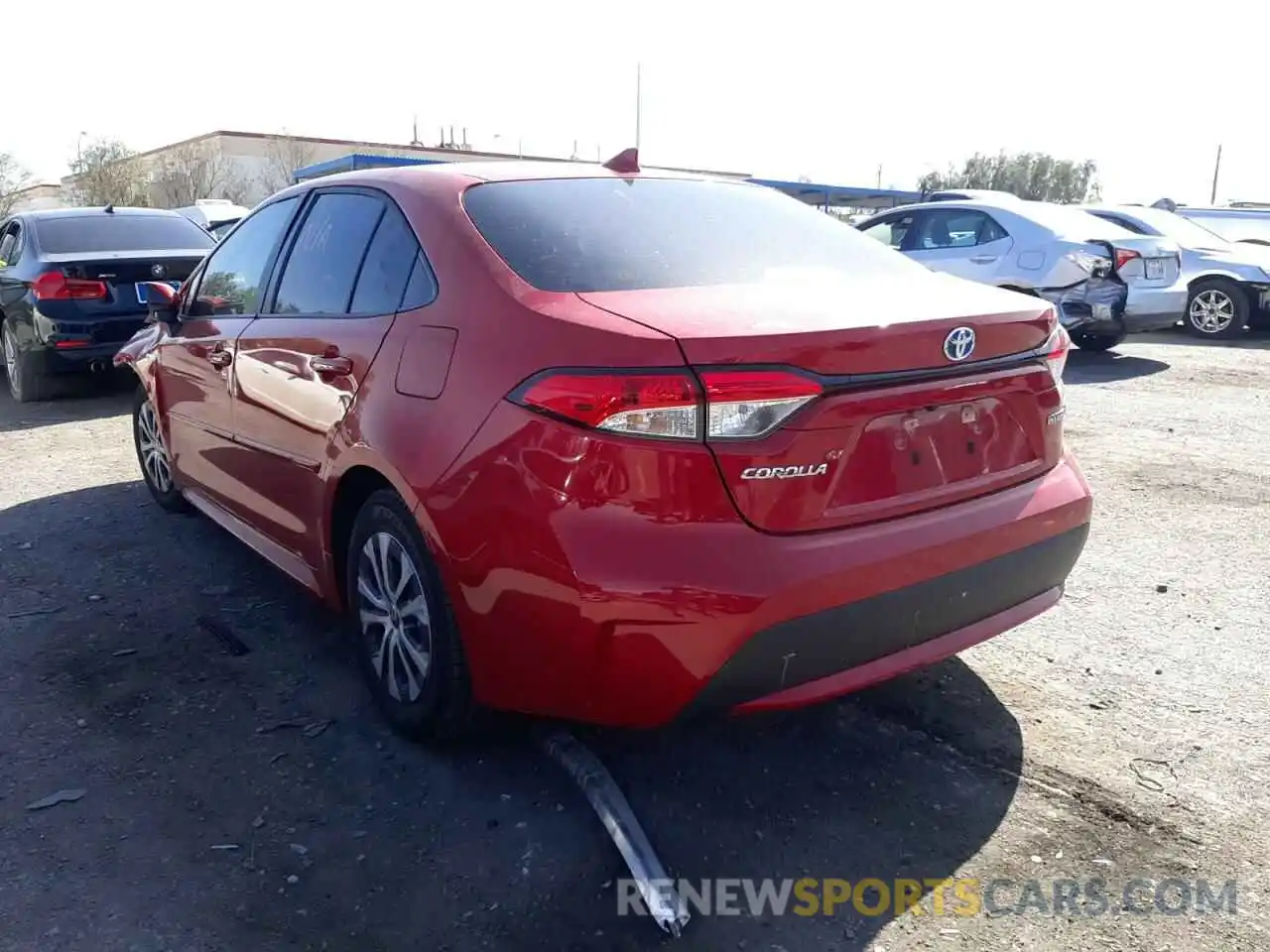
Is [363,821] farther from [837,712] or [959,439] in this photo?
[959,439]

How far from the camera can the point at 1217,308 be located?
12.0 meters

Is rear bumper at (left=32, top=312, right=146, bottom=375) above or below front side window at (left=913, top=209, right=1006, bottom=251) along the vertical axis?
below

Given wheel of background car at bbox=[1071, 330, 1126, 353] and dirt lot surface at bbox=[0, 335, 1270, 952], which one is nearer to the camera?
dirt lot surface at bbox=[0, 335, 1270, 952]

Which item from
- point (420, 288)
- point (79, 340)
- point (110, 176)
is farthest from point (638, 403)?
point (110, 176)

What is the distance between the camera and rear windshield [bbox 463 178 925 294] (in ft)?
8.87

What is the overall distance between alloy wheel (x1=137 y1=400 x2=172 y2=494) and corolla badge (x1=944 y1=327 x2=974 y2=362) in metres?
3.95

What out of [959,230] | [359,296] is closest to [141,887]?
[359,296]

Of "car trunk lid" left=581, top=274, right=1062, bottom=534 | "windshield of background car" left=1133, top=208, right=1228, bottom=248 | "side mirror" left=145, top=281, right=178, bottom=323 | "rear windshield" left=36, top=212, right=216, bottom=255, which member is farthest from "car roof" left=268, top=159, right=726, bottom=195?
"windshield of background car" left=1133, top=208, right=1228, bottom=248

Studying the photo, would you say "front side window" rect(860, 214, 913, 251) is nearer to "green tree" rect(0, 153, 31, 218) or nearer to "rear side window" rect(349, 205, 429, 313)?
"rear side window" rect(349, 205, 429, 313)

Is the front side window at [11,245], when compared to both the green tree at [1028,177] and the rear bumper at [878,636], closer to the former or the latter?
the rear bumper at [878,636]

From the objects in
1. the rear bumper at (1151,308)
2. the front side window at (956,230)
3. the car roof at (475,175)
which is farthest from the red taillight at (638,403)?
the rear bumper at (1151,308)

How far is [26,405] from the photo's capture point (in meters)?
8.28

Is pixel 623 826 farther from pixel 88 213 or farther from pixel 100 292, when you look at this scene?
pixel 88 213

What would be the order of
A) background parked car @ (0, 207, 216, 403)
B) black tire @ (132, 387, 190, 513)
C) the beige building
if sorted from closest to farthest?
black tire @ (132, 387, 190, 513) → background parked car @ (0, 207, 216, 403) → the beige building
